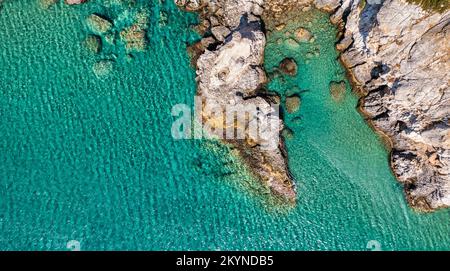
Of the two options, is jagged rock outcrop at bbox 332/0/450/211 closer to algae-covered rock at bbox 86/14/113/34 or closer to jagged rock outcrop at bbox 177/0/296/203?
jagged rock outcrop at bbox 177/0/296/203

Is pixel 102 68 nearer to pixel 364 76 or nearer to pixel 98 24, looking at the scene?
pixel 98 24

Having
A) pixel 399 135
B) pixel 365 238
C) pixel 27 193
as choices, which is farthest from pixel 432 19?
pixel 27 193

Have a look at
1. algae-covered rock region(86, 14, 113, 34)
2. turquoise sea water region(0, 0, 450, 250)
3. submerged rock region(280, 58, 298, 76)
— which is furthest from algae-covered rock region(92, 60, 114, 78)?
submerged rock region(280, 58, 298, 76)

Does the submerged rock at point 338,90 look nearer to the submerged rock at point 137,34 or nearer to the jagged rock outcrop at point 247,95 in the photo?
the jagged rock outcrop at point 247,95

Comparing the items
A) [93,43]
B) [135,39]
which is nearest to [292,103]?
[135,39]

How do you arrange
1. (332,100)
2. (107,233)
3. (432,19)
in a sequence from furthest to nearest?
(332,100) → (107,233) → (432,19)
